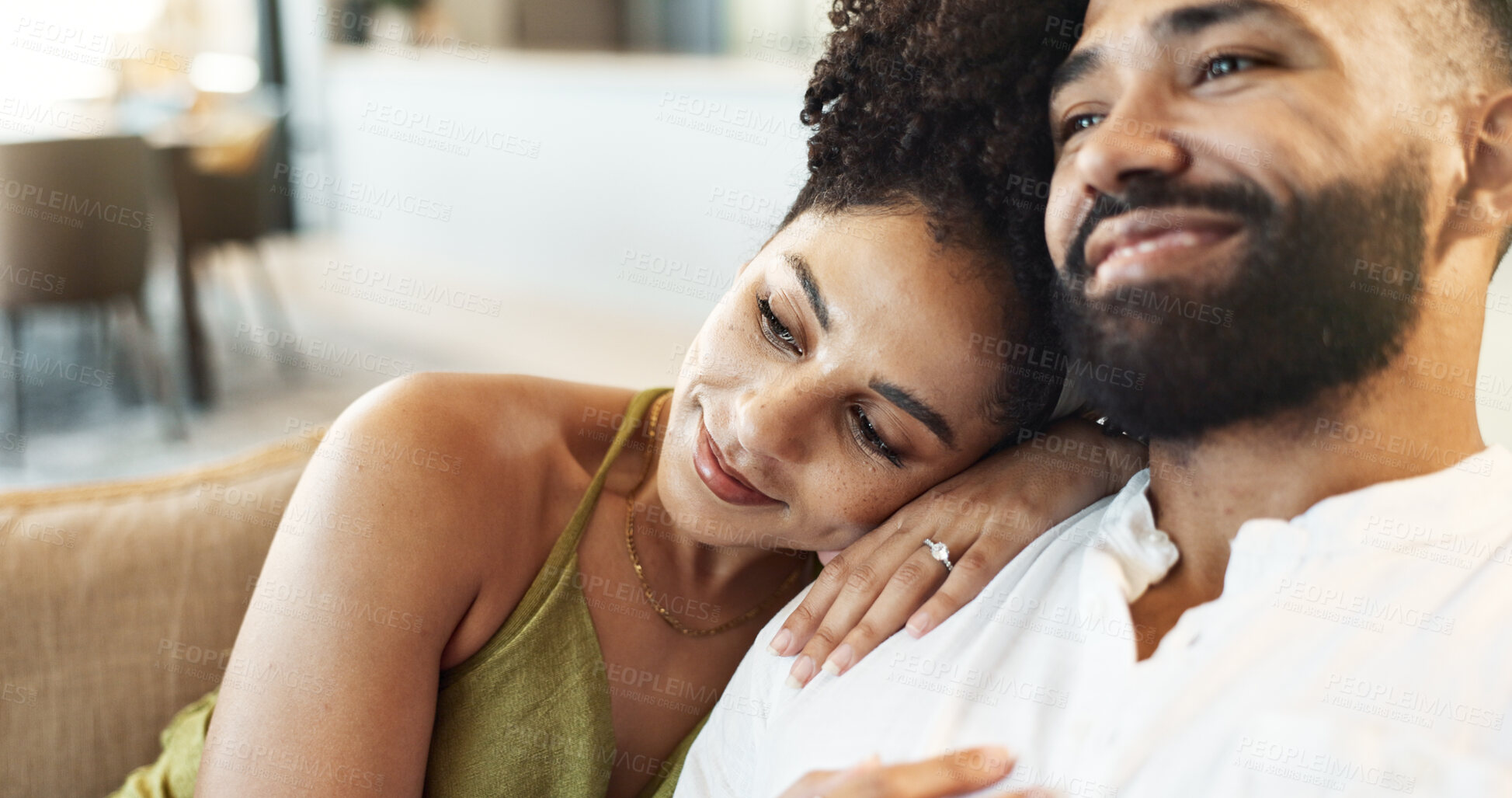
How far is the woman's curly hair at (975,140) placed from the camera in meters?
1.01

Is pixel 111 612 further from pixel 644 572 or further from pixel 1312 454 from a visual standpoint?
pixel 1312 454

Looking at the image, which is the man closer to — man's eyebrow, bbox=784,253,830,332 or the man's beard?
the man's beard

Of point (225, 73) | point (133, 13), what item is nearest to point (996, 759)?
point (133, 13)

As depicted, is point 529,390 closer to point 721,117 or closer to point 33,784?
point 33,784

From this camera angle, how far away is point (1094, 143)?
0.82m

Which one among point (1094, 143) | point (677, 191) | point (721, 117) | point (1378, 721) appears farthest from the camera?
point (677, 191)

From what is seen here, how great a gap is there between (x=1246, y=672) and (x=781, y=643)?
377mm

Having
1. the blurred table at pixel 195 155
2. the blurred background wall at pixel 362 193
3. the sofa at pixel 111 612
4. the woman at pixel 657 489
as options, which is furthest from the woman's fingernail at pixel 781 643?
the blurred table at pixel 195 155

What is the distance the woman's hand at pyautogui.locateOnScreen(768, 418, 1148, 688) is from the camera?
96cm

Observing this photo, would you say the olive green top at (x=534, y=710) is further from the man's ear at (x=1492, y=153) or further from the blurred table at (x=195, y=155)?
the blurred table at (x=195, y=155)

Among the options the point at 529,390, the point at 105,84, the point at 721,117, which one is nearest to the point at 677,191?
the point at 721,117

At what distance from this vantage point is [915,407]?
1016 millimetres

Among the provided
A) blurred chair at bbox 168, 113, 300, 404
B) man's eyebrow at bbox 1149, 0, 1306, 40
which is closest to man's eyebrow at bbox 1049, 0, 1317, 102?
man's eyebrow at bbox 1149, 0, 1306, 40

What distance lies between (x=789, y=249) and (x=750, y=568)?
386mm
